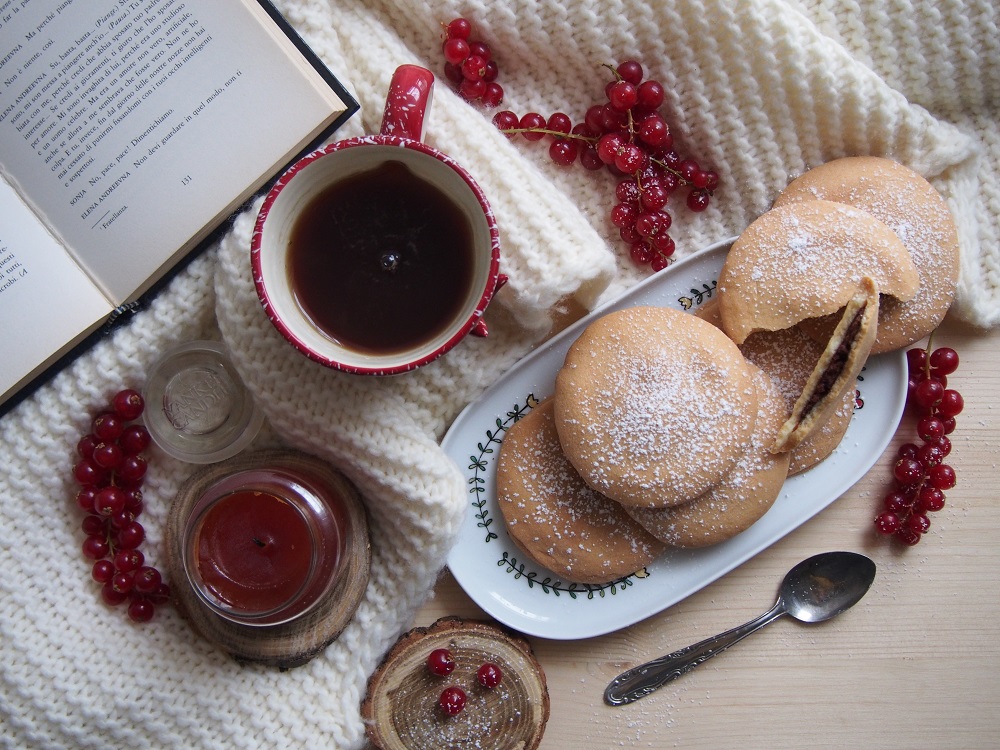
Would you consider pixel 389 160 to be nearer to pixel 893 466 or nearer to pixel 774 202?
pixel 774 202

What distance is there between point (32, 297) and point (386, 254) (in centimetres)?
46

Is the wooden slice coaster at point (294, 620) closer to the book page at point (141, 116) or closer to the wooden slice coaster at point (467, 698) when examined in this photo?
the wooden slice coaster at point (467, 698)

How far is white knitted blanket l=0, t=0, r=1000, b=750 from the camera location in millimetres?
971

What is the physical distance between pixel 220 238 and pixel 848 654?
104 cm

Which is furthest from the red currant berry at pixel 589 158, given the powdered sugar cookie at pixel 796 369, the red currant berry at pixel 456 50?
the powdered sugar cookie at pixel 796 369

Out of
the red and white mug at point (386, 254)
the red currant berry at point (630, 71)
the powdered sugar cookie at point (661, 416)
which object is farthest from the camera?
the red currant berry at point (630, 71)

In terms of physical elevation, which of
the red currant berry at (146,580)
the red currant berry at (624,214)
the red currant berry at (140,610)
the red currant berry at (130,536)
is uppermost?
the red currant berry at (130,536)

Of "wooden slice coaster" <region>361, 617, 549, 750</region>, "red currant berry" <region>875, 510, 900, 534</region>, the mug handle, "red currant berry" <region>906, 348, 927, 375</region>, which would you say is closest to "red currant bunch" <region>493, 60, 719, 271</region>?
the mug handle

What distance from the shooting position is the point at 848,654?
1109 mm

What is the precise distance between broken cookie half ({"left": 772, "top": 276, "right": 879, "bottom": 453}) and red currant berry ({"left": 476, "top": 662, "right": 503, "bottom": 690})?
1.52ft

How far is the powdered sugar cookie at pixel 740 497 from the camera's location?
96 cm

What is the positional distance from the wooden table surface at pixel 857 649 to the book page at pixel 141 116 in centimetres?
65

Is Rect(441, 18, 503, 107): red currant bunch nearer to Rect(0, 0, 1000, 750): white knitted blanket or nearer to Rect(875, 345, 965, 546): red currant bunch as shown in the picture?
Rect(0, 0, 1000, 750): white knitted blanket

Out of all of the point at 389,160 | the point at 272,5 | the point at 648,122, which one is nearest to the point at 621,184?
the point at 648,122
